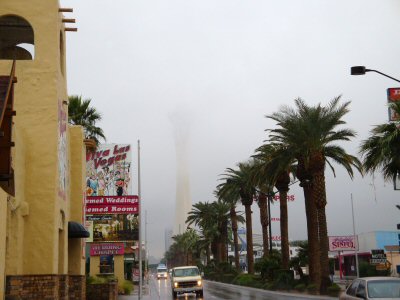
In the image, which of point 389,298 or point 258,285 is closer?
point 389,298

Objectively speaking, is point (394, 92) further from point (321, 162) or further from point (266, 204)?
point (266, 204)

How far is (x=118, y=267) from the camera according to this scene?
2034 inches

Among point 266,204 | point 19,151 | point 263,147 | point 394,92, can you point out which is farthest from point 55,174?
point 266,204

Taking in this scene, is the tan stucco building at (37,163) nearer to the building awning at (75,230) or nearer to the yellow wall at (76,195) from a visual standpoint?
the building awning at (75,230)

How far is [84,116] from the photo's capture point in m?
36.5

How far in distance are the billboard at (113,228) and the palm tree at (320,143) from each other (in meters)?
20.3

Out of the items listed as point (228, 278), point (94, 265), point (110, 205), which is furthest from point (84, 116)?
point (228, 278)

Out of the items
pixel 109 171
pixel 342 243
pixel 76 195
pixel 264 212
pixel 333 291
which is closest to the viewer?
pixel 76 195

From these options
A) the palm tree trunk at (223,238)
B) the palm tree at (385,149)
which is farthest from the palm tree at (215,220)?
the palm tree at (385,149)

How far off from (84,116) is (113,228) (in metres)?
18.4

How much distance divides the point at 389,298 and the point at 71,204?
15.0 metres

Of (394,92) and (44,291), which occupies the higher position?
(394,92)

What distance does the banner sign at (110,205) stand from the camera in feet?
146

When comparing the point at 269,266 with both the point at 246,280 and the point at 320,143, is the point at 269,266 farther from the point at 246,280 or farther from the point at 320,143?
the point at 320,143
